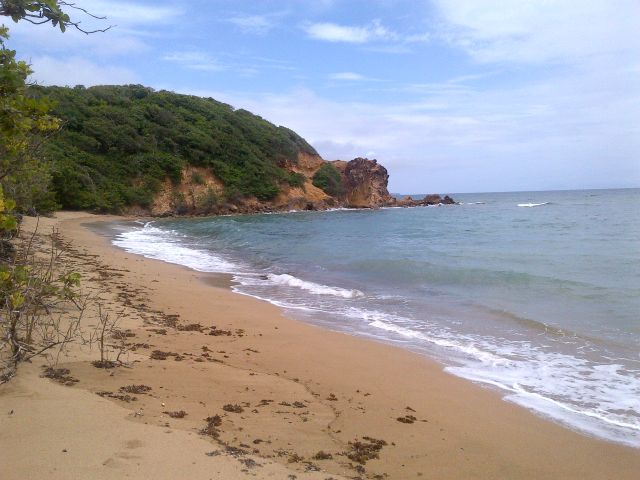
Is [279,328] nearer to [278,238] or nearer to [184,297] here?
[184,297]

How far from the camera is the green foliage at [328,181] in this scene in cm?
5938

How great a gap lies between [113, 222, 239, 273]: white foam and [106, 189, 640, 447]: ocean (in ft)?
0.21

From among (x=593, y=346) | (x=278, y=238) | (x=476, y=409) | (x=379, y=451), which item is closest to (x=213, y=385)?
(x=379, y=451)

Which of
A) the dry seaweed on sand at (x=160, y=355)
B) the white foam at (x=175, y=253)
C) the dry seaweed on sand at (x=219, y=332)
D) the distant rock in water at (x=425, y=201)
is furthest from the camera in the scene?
the distant rock in water at (x=425, y=201)

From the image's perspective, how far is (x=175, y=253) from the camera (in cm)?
1784

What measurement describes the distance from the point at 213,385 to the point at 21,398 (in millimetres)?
1624

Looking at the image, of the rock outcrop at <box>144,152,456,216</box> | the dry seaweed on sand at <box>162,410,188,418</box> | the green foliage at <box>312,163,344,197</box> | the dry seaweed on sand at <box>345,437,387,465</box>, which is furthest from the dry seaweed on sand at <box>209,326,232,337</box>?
the green foliage at <box>312,163,344,197</box>

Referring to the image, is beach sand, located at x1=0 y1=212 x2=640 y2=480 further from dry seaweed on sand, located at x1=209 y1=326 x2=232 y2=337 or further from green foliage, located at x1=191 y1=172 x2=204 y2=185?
green foliage, located at x1=191 y1=172 x2=204 y2=185

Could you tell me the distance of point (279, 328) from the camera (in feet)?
25.2

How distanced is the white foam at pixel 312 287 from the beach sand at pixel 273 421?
13.7 ft

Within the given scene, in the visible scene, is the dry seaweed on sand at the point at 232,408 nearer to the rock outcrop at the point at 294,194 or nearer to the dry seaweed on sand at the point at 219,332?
the dry seaweed on sand at the point at 219,332

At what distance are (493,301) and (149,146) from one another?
4312 centimetres

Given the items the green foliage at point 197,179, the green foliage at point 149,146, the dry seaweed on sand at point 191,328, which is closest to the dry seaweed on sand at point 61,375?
the dry seaweed on sand at point 191,328

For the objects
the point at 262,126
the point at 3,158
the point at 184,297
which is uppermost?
the point at 262,126
